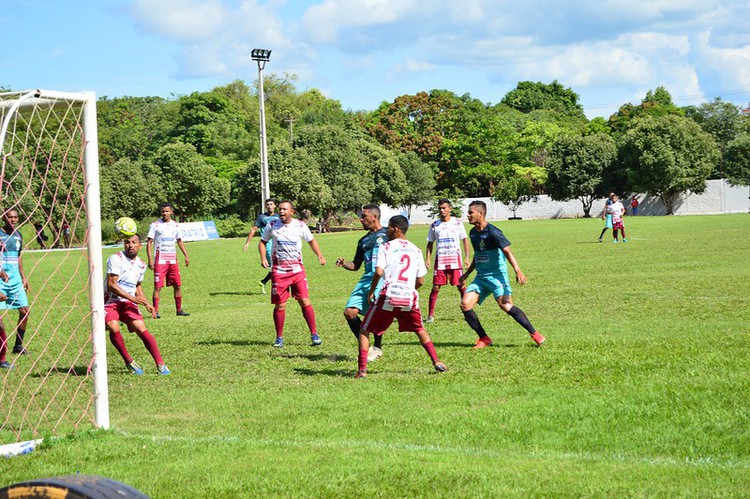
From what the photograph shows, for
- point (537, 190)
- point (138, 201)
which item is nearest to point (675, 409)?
point (138, 201)

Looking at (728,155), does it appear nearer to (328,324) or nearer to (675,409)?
(328,324)

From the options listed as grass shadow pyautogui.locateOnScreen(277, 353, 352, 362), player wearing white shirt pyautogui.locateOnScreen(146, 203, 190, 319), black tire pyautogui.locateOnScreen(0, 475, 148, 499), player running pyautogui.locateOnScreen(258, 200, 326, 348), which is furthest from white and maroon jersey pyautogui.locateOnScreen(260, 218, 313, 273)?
black tire pyautogui.locateOnScreen(0, 475, 148, 499)

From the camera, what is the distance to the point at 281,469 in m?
6.14

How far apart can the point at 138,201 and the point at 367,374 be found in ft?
177

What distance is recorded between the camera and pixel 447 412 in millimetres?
8039

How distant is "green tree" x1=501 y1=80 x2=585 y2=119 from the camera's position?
4513 inches

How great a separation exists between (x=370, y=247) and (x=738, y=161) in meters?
81.3

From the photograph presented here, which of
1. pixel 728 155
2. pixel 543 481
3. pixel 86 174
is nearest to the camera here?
pixel 543 481

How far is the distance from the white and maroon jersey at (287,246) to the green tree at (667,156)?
227 ft

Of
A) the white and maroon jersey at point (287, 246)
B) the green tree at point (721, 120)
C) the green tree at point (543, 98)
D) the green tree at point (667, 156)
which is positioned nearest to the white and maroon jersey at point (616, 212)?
the white and maroon jersey at point (287, 246)

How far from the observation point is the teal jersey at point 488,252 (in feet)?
38.6

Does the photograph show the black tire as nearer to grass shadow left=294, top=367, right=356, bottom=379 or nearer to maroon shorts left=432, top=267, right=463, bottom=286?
grass shadow left=294, top=367, right=356, bottom=379

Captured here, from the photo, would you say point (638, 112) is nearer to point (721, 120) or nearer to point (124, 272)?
point (721, 120)

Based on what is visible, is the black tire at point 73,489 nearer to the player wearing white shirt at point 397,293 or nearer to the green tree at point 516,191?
the player wearing white shirt at point 397,293
